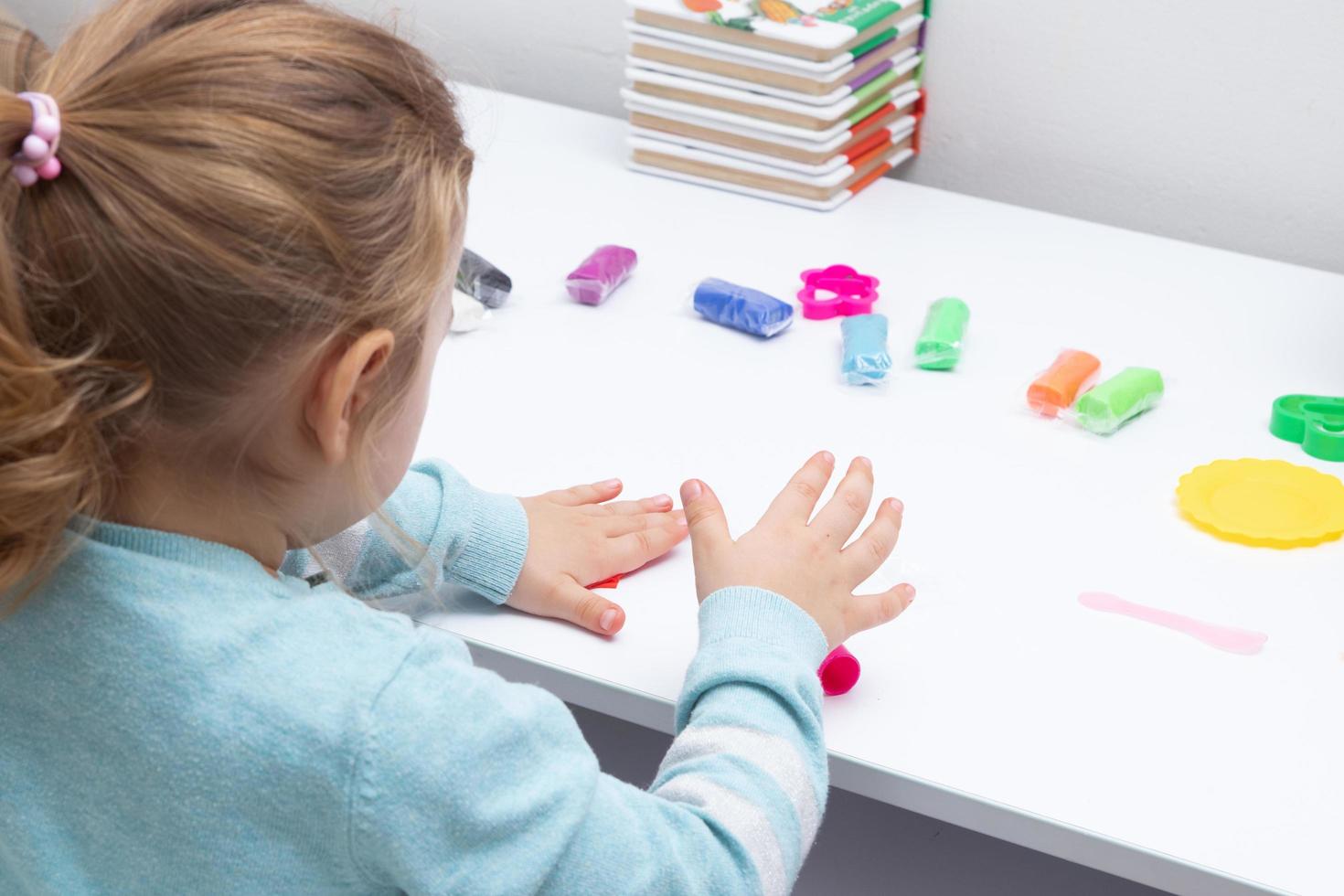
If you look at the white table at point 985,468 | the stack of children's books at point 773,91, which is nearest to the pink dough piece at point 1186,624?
the white table at point 985,468

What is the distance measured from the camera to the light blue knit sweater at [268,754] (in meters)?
0.53

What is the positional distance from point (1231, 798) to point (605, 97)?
1.05m

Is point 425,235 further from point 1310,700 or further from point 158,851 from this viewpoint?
point 1310,700

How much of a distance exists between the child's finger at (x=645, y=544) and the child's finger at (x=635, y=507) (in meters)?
0.02

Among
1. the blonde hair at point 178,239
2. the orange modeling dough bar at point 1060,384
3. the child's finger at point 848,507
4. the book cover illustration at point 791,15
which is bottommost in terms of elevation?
the orange modeling dough bar at point 1060,384

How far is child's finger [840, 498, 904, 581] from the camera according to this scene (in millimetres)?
731

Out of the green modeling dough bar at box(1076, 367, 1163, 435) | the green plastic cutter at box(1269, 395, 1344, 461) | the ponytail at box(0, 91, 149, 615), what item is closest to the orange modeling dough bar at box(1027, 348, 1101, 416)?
the green modeling dough bar at box(1076, 367, 1163, 435)

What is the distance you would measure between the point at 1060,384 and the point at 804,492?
0.86 feet

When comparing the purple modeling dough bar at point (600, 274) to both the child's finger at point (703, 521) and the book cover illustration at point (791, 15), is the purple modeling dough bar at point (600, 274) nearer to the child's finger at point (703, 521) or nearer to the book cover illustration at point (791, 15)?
the book cover illustration at point (791, 15)

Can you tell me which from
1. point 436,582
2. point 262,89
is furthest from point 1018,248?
point 262,89

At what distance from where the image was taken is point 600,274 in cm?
106

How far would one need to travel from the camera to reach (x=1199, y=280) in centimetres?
112

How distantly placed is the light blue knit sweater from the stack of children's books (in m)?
0.73

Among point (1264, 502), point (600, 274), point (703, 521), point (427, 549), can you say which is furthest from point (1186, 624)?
point (600, 274)
